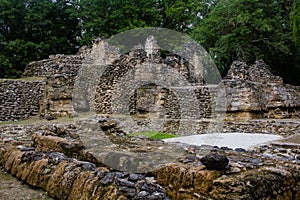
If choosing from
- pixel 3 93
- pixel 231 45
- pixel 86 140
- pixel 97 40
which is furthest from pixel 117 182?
pixel 231 45

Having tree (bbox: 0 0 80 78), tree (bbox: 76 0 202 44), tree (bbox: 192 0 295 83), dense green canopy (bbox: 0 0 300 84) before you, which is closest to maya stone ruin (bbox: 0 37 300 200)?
tree (bbox: 192 0 295 83)

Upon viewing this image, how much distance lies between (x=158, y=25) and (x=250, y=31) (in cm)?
986

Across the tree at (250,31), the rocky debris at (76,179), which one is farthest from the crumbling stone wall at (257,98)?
the rocky debris at (76,179)

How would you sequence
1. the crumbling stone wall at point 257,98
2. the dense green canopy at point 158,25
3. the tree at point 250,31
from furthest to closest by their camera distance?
the dense green canopy at point 158,25
the tree at point 250,31
the crumbling stone wall at point 257,98

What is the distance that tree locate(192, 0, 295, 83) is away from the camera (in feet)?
66.7

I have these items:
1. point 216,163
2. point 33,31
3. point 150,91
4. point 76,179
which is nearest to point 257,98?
point 150,91

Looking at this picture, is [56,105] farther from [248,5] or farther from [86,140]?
[248,5]

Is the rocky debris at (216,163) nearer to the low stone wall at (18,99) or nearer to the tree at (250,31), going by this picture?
the low stone wall at (18,99)

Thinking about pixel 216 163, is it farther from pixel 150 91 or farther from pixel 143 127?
pixel 150 91

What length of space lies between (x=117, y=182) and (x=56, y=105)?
1006 cm

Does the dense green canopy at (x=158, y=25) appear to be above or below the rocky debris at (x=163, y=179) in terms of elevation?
above

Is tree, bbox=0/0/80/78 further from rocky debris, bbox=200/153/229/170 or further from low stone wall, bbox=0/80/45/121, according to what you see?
rocky debris, bbox=200/153/229/170

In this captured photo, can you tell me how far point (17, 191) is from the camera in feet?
9.89

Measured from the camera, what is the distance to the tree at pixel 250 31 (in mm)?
20328
